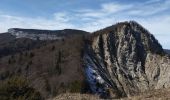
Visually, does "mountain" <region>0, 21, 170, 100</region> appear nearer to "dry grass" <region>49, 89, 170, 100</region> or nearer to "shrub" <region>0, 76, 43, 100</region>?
"shrub" <region>0, 76, 43, 100</region>

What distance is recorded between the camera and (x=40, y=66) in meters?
135

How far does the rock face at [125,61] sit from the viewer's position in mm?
120562

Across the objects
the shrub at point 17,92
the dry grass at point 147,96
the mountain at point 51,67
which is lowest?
the mountain at point 51,67

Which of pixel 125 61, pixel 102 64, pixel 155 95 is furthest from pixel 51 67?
pixel 155 95

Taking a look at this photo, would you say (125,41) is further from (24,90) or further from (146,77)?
(24,90)

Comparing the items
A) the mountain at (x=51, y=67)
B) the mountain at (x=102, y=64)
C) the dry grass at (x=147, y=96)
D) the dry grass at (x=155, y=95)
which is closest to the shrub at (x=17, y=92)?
the dry grass at (x=147, y=96)

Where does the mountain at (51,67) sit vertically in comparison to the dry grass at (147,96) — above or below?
below

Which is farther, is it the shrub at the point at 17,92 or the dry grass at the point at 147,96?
the shrub at the point at 17,92

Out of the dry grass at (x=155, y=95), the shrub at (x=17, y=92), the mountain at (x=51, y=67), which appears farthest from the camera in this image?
the mountain at (x=51, y=67)

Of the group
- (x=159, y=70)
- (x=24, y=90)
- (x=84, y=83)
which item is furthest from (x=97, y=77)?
(x=24, y=90)

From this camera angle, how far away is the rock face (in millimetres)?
120562

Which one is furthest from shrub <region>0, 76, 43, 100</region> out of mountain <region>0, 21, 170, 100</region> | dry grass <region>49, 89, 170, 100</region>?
mountain <region>0, 21, 170, 100</region>

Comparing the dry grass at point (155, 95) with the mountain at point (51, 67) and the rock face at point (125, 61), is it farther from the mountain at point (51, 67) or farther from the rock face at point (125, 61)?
the rock face at point (125, 61)

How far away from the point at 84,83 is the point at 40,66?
26.8 meters
